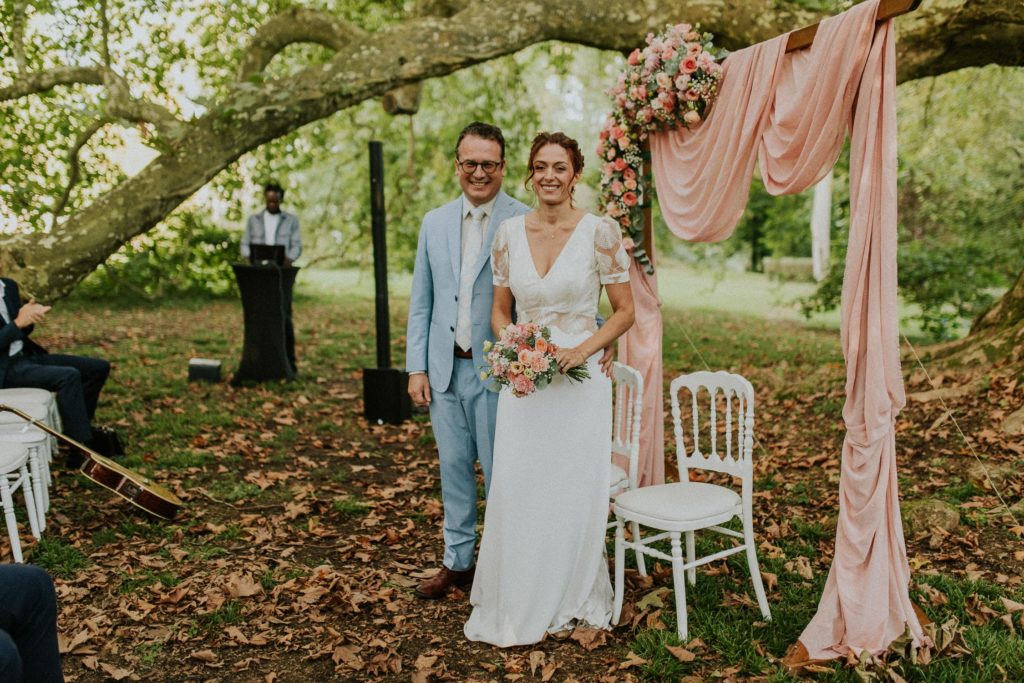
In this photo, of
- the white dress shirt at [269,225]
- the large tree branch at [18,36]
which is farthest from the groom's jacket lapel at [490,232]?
the white dress shirt at [269,225]

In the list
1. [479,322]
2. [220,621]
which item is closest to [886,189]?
[479,322]

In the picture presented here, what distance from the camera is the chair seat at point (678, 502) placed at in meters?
3.90

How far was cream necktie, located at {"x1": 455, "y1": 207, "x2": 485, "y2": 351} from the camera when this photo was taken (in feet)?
14.1

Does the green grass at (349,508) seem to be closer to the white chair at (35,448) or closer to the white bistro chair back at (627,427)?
the white chair at (35,448)

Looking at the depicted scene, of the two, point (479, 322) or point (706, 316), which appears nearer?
point (479, 322)

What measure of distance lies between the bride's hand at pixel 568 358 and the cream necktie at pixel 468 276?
65cm

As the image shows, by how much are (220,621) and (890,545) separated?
3.34m

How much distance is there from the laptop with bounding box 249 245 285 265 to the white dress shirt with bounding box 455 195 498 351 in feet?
20.0

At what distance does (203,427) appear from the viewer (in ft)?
26.1

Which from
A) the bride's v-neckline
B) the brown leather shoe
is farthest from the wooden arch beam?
the brown leather shoe

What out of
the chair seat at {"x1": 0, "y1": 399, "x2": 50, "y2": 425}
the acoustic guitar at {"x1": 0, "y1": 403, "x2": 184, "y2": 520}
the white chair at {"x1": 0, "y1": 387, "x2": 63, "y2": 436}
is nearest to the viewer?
the acoustic guitar at {"x1": 0, "y1": 403, "x2": 184, "y2": 520}

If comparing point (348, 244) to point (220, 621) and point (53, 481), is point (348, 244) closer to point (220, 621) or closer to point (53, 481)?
point (53, 481)

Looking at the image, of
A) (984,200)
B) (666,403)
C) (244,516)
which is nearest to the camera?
(244,516)

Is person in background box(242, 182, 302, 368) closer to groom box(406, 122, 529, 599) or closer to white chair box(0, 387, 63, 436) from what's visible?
white chair box(0, 387, 63, 436)
